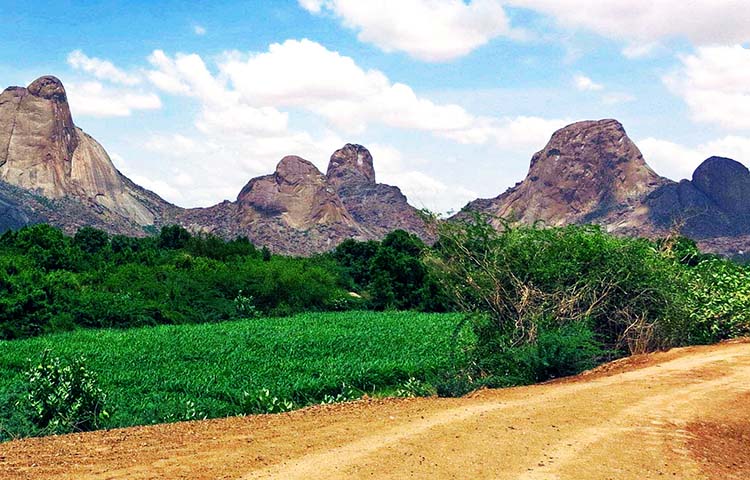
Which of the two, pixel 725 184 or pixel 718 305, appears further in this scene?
pixel 725 184

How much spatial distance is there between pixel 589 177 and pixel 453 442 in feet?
492

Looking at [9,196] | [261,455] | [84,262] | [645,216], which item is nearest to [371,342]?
[261,455]

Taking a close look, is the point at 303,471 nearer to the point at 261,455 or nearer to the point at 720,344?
the point at 261,455

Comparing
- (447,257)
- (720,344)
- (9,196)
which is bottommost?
(720,344)

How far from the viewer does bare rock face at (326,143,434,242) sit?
16588cm

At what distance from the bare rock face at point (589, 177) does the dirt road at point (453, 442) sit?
449 feet

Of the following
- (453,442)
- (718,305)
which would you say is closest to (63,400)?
(453,442)

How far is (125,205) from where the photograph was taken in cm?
14538

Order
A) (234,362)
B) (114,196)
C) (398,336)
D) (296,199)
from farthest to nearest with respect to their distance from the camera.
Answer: (296,199)
(114,196)
(398,336)
(234,362)

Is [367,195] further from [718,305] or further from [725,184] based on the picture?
[718,305]

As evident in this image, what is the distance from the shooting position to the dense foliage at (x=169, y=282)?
103ft

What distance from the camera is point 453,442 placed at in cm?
864

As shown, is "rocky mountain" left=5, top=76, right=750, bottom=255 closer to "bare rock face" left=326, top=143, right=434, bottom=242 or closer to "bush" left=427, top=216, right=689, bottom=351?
"bare rock face" left=326, top=143, right=434, bottom=242

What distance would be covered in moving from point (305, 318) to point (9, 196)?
97.2 m
